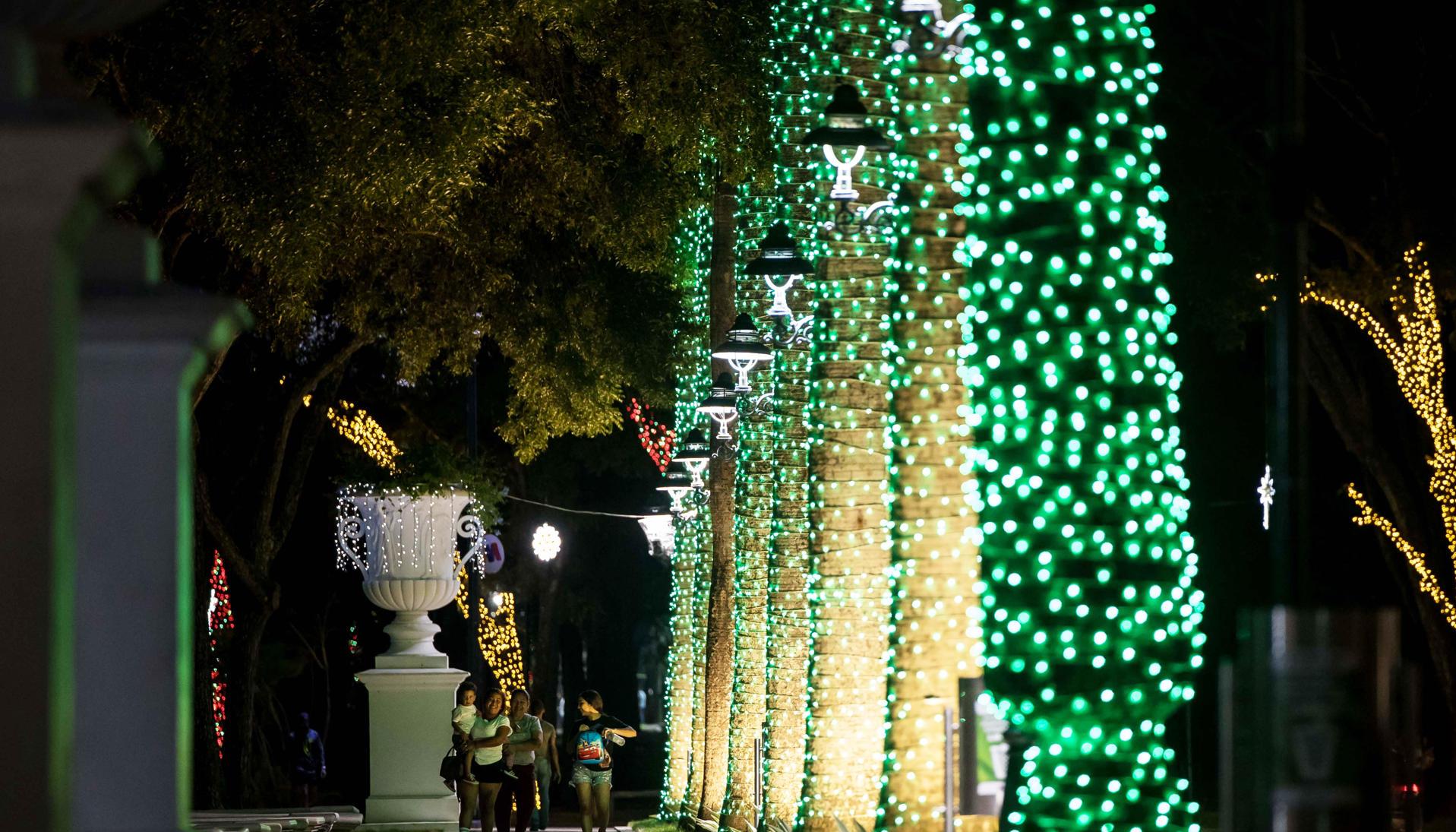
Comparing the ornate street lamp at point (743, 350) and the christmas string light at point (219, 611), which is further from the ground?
the ornate street lamp at point (743, 350)

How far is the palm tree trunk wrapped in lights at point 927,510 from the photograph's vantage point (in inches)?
447

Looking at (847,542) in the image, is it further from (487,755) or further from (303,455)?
(303,455)

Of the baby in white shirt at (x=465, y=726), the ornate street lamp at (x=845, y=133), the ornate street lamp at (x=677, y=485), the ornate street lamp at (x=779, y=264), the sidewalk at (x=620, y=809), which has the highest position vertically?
the ornate street lamp at (x=845, y=133)

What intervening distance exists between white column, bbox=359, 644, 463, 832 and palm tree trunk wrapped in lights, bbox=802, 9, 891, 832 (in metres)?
10.7

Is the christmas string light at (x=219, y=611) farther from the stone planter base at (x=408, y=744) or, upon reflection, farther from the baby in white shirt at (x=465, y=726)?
the baby in white shirt at (x=465, y=726)

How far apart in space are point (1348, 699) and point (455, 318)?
67.1 feet

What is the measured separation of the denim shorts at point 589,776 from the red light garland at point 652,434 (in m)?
11.4

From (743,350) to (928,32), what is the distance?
670 cm

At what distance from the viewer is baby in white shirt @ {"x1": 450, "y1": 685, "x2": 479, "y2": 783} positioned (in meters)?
21.2

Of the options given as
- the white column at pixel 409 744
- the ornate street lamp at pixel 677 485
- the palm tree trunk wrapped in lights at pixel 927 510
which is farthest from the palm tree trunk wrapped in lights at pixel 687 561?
the palm tree trunk wrapped in lights at pixel 927 510

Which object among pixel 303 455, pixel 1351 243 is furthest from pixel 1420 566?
pixel 303 455

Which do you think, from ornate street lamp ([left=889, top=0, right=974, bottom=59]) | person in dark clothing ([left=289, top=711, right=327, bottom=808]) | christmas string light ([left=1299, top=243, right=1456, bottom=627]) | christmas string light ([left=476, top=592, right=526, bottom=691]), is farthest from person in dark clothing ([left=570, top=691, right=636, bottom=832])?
christmas string light ([left=476, top=592, right=526, bottom=691])

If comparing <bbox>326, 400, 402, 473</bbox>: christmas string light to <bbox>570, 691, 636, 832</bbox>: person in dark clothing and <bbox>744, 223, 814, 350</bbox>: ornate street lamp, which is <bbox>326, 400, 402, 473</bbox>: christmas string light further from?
<bbox>744, 223, 814, 350</bbox>: ornate street lamp

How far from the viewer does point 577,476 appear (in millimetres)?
49625
